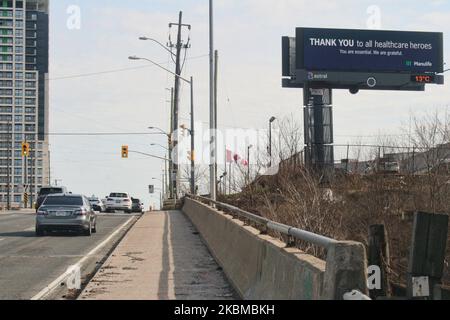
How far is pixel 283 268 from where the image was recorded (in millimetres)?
7148

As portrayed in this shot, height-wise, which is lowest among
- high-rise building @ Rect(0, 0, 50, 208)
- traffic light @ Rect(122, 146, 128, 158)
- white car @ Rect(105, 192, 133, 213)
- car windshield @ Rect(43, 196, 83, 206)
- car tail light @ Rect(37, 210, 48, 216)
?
white car @ Rect(105, 192, 133, 213)

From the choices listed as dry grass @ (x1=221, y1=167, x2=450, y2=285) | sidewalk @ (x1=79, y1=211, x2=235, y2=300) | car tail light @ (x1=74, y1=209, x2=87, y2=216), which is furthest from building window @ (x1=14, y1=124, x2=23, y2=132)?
sidewalk @ (x1=79, y1=211, x2=235, y2=300)

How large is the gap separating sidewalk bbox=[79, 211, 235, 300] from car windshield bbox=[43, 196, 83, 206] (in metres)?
4.39

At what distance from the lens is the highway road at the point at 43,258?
35.7 ft

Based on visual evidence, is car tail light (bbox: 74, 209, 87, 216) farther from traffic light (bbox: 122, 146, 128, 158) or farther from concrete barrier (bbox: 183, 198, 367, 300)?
traffic light (bbox: 122, 146, 128, 158)

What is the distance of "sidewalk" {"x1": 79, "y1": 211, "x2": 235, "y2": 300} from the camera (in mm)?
10055

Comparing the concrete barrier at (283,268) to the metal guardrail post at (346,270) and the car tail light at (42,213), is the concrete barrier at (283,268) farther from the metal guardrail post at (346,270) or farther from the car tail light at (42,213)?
the car tail light at (42,213)

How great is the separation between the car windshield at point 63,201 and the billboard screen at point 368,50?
14947 millimetres

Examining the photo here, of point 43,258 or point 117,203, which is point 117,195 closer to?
point 117,203

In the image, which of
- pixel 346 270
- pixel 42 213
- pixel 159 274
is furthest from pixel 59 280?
pixel 42 213

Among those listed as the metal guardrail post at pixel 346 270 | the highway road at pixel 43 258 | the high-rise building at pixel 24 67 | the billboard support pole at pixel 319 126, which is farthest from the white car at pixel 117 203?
the metal guardrail post at pixel 346 270

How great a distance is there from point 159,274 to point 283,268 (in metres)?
5.67
